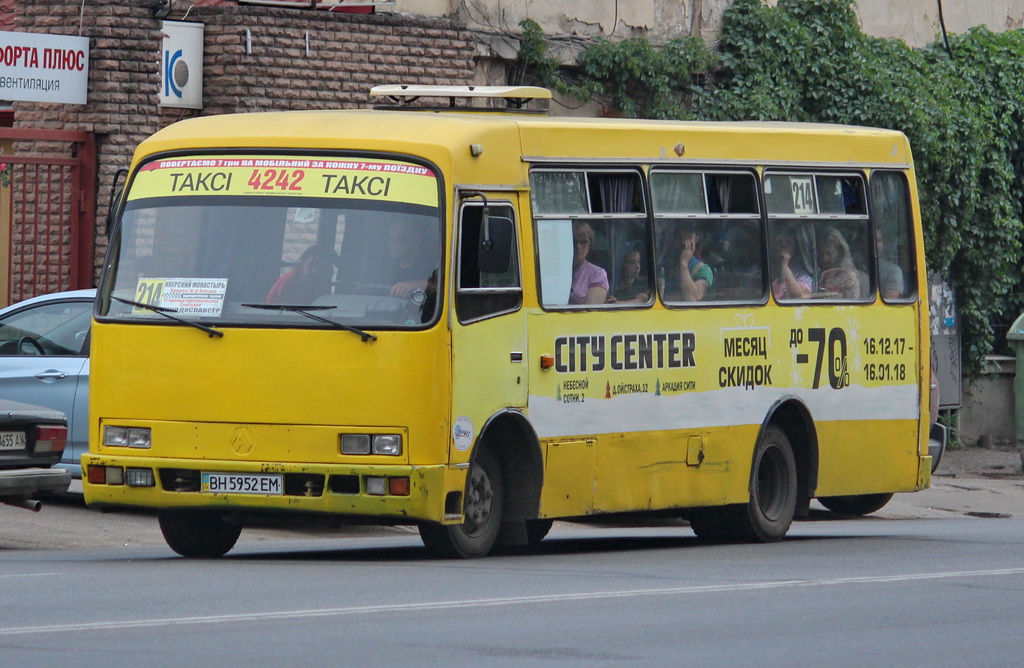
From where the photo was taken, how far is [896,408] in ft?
47.5

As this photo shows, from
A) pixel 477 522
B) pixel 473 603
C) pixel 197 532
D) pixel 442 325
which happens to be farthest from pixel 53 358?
pixel 473 603

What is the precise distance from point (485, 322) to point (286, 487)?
1463 millimetres

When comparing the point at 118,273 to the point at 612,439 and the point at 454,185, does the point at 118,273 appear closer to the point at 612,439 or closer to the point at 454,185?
the point at 454,185

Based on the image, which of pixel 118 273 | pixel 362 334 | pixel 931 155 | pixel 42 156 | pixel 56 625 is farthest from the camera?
pixel 931 155

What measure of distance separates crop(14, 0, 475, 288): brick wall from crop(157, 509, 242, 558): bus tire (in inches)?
285

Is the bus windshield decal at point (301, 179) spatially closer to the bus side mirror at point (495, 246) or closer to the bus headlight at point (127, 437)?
the bus side mirror at point (495, 246)

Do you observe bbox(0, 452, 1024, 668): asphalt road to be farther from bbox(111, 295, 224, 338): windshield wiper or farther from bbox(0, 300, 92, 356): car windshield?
bbox(0, 300, 92, 356): car windshield

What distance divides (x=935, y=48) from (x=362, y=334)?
16922 mm

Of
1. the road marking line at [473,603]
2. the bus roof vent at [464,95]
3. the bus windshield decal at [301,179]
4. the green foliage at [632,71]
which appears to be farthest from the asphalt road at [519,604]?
the green foliage at [632,71]

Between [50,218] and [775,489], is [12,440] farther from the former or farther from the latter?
[50,218]

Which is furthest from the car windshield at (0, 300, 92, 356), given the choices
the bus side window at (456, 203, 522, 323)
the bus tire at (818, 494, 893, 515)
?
the bus tire at (818, 494, 893, 515)

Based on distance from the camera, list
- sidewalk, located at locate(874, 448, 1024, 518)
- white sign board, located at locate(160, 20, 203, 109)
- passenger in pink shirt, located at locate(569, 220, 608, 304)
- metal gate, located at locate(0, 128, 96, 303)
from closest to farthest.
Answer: passenger in pink shirt, located at locate(569, 220, 608, 304), metal gate, located at locate(0, 128, 96, 303), white sign board, located at locate(160, 20, 203, 109), sidewalk, located at locate(874, 448, 1024, 518)

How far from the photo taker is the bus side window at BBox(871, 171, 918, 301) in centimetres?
1448

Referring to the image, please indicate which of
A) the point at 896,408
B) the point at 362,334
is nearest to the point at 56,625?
the point at 362,334
